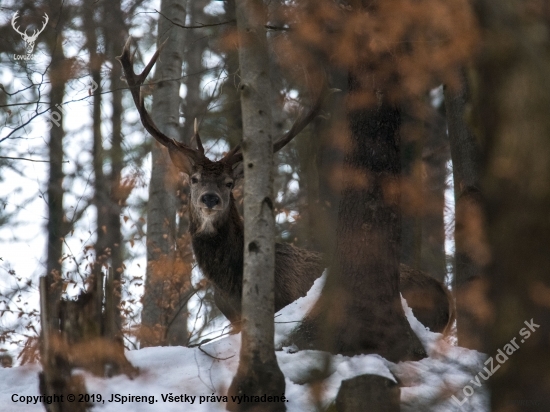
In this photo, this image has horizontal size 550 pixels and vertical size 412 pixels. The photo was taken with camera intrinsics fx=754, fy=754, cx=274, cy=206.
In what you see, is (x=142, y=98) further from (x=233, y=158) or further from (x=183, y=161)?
(x=233, y=158)

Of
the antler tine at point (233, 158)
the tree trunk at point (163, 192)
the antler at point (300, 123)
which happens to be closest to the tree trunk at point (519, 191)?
the antler at point (300, 123)

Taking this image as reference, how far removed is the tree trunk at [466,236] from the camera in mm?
7973

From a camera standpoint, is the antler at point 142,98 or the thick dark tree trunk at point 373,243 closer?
the thick dark tree trunk at point 373,243

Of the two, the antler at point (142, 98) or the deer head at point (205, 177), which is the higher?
the antler at point (142, 98)

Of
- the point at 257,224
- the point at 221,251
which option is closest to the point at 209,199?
the point at 221,251

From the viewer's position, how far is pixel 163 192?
39.7 ft

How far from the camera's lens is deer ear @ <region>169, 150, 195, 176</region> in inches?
338

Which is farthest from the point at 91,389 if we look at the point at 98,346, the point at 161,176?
the point at 161,176

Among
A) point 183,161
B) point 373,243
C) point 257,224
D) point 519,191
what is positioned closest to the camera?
point 519,191

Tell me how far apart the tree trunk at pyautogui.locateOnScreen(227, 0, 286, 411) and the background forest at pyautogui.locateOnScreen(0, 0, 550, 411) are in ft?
0.24

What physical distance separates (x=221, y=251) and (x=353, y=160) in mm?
2191

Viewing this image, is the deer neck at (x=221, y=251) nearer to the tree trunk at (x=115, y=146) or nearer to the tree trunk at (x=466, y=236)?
the tree trunk at (x=466, y=236)

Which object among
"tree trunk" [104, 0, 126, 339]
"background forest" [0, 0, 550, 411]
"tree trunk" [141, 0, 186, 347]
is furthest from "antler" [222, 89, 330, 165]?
"tree trunk" [104, 0, 126, 339]

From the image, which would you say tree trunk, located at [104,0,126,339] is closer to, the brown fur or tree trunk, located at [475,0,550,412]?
the brown fur
